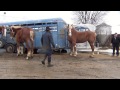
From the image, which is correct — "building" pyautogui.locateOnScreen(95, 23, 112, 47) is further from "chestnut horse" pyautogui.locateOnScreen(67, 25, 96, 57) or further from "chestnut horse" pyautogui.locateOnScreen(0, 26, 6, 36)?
"chestnut horse" pyautogui.locateOnScreen(0, 26, 6, 36)

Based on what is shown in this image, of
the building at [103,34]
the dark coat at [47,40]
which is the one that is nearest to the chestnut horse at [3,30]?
the dark coat at [47,40]

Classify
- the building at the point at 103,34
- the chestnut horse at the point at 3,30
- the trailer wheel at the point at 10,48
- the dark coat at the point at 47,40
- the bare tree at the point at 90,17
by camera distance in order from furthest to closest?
the bare tree at the point at 90,17 → the building at the point at 103,34 → the trailer wheel at the point at 10,48 → the chestnut horse at the point at 3,30 → the dark coat at the point at 47,40

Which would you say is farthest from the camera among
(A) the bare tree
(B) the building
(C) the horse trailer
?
(A) the bare tree

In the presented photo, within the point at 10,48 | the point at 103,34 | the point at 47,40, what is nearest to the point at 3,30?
the point at 10,48

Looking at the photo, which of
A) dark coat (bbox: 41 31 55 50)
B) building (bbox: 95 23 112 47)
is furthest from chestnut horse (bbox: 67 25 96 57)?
building (bbox: 95 23 112 47)

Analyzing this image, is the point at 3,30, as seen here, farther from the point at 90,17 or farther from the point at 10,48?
the point at 90,17

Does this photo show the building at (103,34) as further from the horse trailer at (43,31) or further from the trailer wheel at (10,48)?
the trailer wheel at (10,48)

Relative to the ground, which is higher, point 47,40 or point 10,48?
point 47,40

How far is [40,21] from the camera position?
70.5 feet

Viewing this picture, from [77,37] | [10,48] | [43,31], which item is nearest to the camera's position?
[77,37]

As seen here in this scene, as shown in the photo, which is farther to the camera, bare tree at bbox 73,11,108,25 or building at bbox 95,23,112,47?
bare tree at bbox 73,11,108,25

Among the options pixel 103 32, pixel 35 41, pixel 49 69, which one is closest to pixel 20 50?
pixel 35 41

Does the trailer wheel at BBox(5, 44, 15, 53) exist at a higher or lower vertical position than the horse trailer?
lower

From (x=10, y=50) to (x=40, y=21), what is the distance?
3.21m
